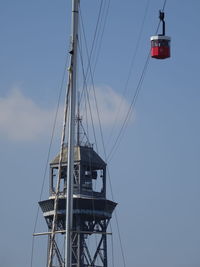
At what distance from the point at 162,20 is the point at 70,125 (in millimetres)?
9799

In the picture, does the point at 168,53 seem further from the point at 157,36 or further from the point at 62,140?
→ the point at 62,140

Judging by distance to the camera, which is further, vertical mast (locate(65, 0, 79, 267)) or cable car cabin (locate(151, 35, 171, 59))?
cable car cabin (locate(151, 35, 171, 59))

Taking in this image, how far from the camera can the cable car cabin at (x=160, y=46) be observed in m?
75.2

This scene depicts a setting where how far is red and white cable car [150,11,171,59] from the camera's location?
75188 millimetres

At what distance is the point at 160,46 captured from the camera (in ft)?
247

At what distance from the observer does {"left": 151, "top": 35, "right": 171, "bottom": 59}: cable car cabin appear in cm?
7519

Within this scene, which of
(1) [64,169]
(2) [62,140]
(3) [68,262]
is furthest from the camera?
(1) [64,169]

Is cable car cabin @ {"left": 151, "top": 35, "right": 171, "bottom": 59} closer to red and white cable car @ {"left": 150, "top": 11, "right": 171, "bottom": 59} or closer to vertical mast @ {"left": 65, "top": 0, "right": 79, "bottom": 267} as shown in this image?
red and white cable car @ {"left": 150, "top": 11, "right": 171, "bottom": 59}

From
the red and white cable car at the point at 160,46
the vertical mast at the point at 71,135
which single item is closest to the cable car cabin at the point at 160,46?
the red and white cable car at the point at 160,46

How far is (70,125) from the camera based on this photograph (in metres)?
74.1

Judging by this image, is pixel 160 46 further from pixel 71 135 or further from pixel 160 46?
pixel 71 135

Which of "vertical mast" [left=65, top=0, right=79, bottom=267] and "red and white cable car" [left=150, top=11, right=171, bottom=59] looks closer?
"vertical mast" [left=65, top=0, right=79, bottom=267]

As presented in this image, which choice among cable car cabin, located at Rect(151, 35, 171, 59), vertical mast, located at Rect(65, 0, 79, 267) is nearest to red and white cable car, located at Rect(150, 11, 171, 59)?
cable car cabin, located at Rect(151, 35, 171, 59)

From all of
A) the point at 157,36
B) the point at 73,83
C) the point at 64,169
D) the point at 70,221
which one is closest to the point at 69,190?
the point at 70,221
